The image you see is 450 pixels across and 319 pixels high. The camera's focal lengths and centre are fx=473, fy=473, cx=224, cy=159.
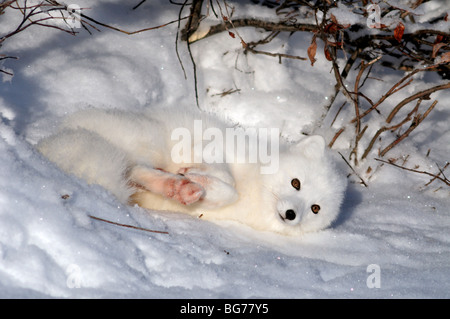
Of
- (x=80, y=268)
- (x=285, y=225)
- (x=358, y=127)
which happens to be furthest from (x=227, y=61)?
(x=80, y=268)

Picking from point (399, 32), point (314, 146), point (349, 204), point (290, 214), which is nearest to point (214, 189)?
point (290, 214)

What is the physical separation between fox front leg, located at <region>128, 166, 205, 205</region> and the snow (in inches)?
6.7

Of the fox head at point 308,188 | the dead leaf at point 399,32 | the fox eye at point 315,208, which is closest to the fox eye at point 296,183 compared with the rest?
the fox head at point 308,188

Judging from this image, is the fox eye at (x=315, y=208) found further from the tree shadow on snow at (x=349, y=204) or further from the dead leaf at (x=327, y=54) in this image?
the dead leaf at (x=327, y=54)

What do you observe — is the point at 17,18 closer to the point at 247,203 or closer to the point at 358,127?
the point at 247,203

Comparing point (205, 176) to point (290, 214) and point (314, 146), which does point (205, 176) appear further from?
point (314, 146)

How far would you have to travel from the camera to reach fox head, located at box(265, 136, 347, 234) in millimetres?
3619

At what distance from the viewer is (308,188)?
366 centimetres

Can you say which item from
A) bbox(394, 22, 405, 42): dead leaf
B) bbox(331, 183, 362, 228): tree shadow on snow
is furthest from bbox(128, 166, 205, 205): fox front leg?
bbox(394, 22, 405, 42): dead leaf

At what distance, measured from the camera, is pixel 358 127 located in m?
4.66

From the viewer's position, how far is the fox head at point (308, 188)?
3619mm

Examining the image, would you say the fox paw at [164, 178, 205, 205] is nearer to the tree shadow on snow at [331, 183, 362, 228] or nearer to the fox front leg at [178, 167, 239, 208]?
the fox front leg at [178, 167, 239, 208]

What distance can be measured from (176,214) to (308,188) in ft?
3.39
